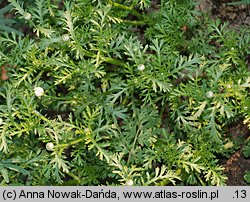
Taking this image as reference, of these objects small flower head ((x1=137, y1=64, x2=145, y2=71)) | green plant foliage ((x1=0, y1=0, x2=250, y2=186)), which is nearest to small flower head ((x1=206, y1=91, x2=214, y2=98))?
green plant foliage ((x1=0, y1=0, x2=250, y2=186))

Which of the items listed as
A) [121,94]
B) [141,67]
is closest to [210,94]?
[141,67]

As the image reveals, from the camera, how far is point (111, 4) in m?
2.24

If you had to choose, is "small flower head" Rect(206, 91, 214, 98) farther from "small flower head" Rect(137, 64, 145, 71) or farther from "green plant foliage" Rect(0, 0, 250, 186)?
"small flower head" Rect(137, 64, 145, 71)

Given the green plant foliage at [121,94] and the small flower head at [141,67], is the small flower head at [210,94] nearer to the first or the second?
the green plant foliage at [121,94]

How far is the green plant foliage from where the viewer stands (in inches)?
82.0

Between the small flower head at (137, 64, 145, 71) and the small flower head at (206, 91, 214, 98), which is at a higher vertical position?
the small flower head at (137, 64, 145, 71)

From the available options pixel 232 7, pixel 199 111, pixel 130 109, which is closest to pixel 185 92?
pixel 199 111

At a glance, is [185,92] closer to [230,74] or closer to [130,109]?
[230,74]

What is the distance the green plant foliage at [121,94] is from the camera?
208 cm

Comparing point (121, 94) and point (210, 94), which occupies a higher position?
point (210, 94)

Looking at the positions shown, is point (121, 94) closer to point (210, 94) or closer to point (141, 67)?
point (141, 67)

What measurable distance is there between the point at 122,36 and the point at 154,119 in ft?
1.43

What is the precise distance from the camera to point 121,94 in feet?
7.43

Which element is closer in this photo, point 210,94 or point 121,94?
point 210,94
